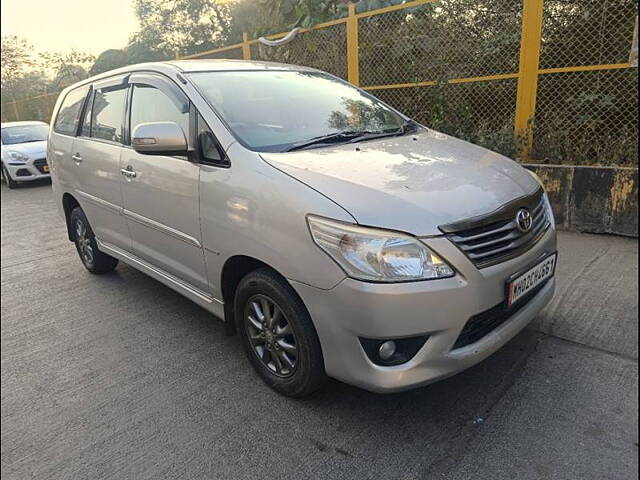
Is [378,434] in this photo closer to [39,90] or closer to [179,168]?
[179,168]

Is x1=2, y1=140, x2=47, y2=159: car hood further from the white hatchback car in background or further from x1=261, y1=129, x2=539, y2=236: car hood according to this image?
x1=261, y1=129, x2=539, y2=236: car hood

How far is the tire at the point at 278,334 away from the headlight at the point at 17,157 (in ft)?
34.2

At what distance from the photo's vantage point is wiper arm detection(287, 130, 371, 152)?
2.71m

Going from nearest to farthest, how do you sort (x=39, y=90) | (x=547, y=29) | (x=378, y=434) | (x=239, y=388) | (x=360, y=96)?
(x=378, y=434), (x=239, y=388), (x=360, y=96), (x=547, y=29), (x=39, y=90)

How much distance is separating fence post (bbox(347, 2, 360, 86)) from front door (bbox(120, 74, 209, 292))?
3.86 meters

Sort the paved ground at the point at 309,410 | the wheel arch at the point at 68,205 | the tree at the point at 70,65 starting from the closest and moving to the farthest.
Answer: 1. the paved ground at the point at 309,410
2. the wheel arch at the point at 68,205
3. the tree at the point at 70,65

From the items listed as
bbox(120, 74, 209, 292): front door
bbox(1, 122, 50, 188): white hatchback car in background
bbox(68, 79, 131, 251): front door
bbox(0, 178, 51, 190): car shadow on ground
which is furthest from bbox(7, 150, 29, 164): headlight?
bbox(120, 74, 209, 292): front door

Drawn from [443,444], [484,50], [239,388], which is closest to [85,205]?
→ [239,388]

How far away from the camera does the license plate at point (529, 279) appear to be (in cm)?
221

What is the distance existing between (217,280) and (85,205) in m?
2.16

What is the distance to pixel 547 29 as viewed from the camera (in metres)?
5.09

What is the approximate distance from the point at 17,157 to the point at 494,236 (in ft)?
38.3

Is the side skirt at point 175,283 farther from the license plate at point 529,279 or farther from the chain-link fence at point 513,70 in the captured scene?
the chain-link fence at point 513,70

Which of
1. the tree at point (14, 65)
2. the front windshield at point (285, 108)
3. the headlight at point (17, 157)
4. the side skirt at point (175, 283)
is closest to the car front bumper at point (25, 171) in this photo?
the headlight at point (17, 157)
